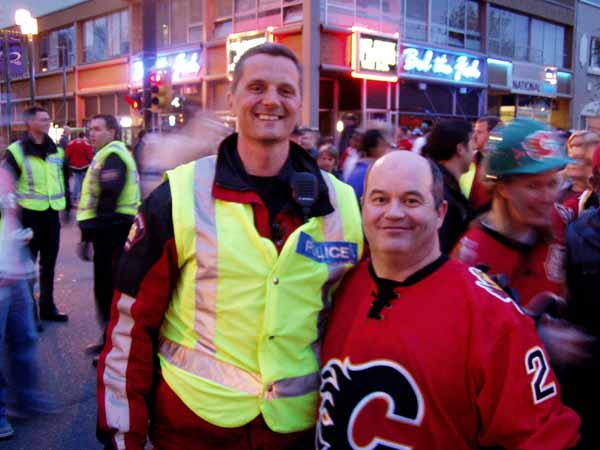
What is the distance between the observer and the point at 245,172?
2.14m

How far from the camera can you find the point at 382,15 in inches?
837

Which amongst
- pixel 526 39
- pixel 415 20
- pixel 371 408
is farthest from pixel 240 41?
pixel 371 408

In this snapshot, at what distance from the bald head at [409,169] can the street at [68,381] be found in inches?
119

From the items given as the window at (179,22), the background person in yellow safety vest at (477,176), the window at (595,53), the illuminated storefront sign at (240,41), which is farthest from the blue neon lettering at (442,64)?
the background person in yellow safety vest at (477,176)

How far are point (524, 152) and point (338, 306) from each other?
88cm

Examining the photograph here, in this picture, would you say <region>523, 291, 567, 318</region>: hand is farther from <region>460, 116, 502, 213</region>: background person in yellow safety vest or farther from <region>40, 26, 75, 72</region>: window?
<region>40, 26, 75, 72</region>: window

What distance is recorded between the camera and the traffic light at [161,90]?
12.8 meters

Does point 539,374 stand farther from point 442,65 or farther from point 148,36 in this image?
point 442,65

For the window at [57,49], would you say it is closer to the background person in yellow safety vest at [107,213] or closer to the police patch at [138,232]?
the background person in yellow safety vest at [107,213]

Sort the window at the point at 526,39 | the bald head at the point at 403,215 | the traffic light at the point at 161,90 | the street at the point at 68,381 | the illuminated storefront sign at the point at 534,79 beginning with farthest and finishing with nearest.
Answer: the illuminated storefront sign at the point at 534,79 → the window at the point at 526,39 → the traffic light at the point at 161,90 → the street at the point at 68,381 → the bald head at the point at 403,215

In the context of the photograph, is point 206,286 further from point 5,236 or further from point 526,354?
point 5,236

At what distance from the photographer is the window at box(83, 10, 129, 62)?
2773 centimetres

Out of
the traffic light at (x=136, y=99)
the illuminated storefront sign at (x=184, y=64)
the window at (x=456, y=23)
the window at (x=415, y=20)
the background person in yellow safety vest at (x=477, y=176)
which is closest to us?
the background person in yellow safety vest at (x=477, y=176)

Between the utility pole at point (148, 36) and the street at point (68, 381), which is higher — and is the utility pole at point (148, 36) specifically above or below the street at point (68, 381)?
above
